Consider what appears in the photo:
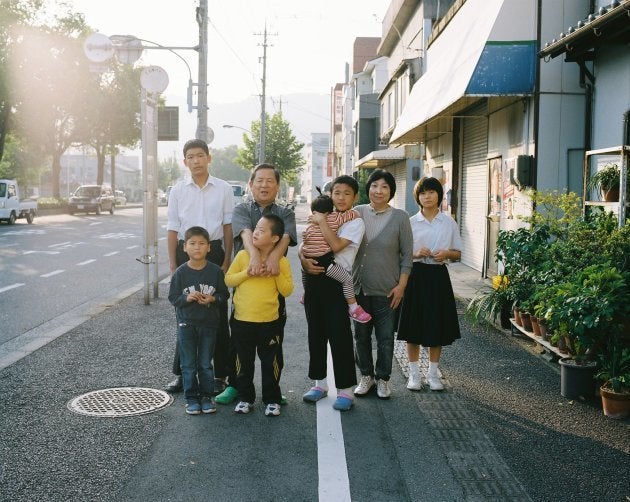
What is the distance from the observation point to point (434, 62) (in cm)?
1659

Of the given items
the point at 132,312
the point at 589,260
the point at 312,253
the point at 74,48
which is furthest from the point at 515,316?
the point at 74,48

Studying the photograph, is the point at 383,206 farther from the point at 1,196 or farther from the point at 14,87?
the point at 14,87

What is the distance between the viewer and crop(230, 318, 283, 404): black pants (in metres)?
5.15

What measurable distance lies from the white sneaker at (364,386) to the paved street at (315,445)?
14 centimetres

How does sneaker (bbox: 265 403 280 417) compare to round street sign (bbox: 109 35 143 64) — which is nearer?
sneaker (bbox: 265 403 280 417)

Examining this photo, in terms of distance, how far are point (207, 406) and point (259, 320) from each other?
29.2 inches

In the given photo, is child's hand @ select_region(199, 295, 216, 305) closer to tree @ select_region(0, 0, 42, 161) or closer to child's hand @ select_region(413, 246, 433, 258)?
child's hand @ select_region(413, 246, 433, 258)

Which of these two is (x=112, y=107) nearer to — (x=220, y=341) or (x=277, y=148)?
(x=277, y=148)

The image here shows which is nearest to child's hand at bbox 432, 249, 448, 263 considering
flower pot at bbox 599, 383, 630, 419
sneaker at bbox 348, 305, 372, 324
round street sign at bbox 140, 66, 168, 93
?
sneaker at bbox 348, 305, 372, 324

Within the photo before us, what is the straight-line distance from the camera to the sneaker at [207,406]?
516 cm

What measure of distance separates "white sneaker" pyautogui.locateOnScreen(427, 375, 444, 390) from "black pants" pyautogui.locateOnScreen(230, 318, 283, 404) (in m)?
1.42

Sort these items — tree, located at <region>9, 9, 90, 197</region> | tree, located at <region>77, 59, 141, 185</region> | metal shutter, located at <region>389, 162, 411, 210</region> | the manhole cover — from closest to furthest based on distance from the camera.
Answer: the manhole cover → metal shutter, located at <region>389, 162, 411, 210</region> → tree, located at <region>9, 9, 90, 197</region> → tree, located at <region>77, 59, 141, 185</region>

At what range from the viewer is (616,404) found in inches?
203

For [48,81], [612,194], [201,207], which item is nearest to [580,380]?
[612,194]
